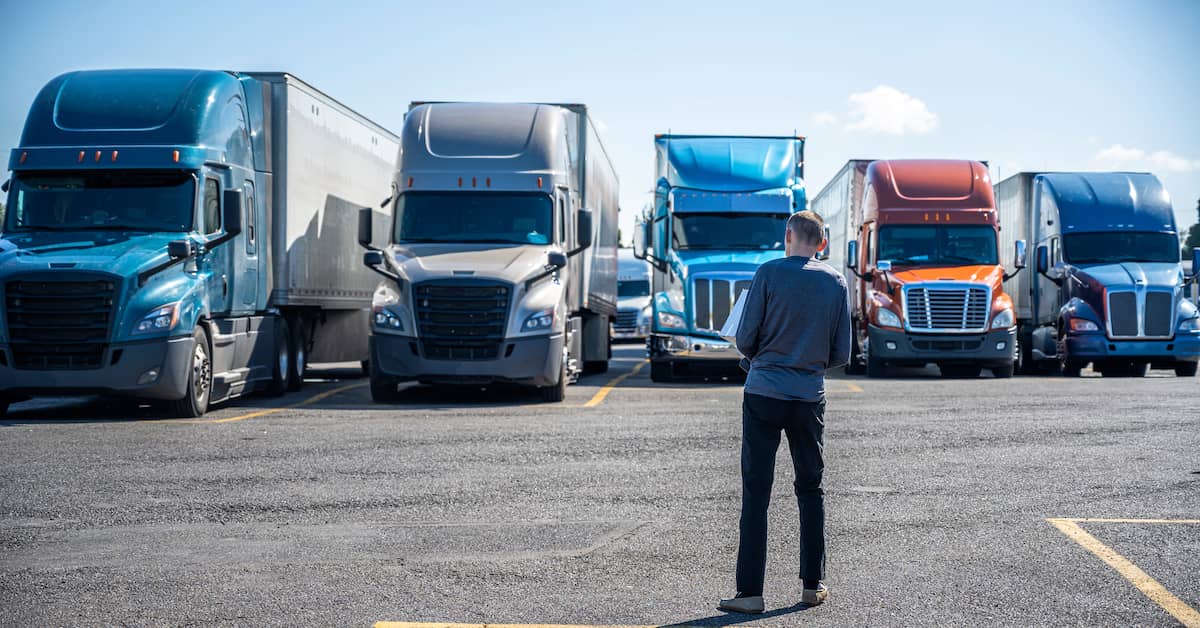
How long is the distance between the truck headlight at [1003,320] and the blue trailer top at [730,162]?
12.9 feet

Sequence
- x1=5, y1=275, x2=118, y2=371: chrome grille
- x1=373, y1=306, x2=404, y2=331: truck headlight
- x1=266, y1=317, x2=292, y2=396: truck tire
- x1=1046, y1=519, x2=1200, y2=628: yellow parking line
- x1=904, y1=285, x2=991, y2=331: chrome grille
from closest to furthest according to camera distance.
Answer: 1. x1=1046, y1=519, x2=1200, y2=628: yellow parking line
2. x1=5, y1=275, x2=118, y2=371: chrome grille
3. x1=373, y1=306, x2=404, y2=331: truck headlight
4. x1=266, y1=317, x2=292, y2=396: truck tire
5. x1=904, y1=285, x2=991, y2=331: chrome grille

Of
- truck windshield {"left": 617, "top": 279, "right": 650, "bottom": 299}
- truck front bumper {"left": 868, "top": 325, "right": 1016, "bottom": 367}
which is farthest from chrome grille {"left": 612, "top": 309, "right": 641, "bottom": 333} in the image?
truck front bumper {"left": 868, "top": 325, "right": 1016, "bottom": 367}

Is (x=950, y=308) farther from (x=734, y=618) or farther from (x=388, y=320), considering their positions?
(x=734, y=618)

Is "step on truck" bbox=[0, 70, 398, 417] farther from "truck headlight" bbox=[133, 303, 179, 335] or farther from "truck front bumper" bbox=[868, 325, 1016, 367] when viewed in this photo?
"truck front bumper" bbox=[868, 325, 1016, 367]

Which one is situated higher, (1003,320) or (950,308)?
(950,308)

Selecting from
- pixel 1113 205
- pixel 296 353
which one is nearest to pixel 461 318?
pixel 296 353

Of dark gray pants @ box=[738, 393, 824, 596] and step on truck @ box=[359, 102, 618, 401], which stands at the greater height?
step on truck @ box=[359, 102, 618, 401]

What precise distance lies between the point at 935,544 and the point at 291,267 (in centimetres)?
1238

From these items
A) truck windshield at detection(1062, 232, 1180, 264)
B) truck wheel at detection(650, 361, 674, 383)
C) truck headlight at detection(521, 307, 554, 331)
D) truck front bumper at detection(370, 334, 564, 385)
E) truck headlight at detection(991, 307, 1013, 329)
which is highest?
truck windshield at detection(1062, 232, 1180, 264)

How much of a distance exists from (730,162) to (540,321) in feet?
22.1

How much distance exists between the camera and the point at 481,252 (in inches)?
694

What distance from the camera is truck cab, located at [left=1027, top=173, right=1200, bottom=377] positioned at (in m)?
24.0

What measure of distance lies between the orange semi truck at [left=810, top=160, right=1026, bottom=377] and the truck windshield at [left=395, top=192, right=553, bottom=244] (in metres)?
7.83

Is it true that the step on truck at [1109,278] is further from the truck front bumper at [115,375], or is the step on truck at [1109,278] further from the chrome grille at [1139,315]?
the truck front bumper at [115,375]
